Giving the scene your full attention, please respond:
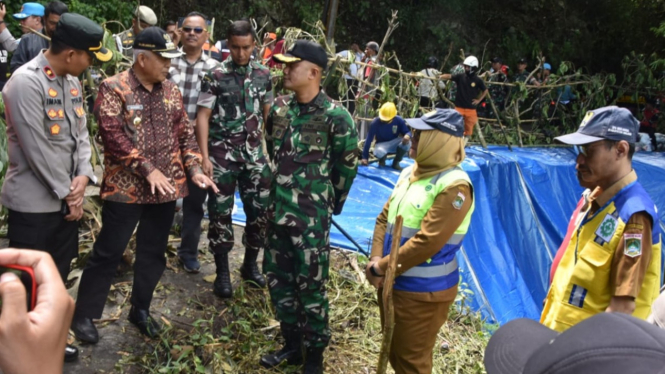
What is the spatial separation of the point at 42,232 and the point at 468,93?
7870 millimetres

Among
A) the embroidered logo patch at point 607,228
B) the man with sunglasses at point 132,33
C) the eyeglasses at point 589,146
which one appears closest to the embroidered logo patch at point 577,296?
the embroidered logo patch at point 607,228

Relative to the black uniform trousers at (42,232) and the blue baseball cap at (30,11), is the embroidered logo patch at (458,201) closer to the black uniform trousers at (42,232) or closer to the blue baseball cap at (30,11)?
the black uniform trousers at (42,232)

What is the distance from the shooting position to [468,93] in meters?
9.80

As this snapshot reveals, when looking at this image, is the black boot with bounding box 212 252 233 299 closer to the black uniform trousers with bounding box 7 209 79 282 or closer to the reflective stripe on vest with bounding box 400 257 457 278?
the black uniform trousers with bounding box 7 209 79 282

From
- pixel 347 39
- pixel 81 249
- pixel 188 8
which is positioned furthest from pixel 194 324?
pixel 347 39

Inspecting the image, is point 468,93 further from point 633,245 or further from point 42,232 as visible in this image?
point 42,232

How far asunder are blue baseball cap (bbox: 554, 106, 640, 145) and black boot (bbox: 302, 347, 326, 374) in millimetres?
1814

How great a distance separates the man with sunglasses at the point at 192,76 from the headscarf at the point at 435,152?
5.85 ft

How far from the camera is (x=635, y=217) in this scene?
2.32 m

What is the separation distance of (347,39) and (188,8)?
4.32 m

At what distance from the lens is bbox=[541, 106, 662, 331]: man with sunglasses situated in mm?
2320

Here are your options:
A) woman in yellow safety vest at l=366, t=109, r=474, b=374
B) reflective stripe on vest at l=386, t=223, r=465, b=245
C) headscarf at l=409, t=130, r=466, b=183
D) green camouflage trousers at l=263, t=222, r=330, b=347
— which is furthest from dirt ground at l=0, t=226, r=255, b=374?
headscarf at l=409, t=130, r=466, b=183

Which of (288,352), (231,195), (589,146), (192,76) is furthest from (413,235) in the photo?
(192,76)

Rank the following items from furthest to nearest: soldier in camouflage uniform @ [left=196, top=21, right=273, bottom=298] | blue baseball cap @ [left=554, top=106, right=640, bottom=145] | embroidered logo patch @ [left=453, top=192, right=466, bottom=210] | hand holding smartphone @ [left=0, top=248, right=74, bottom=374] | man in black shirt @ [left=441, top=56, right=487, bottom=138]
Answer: man in black shirt @ [left=441, top=56, right=487, bottom=138] → soldier in camouflage uniform @ [left=196, top=21, right=273, bottom=298] → embroidered logo patch @ [left=453, top=192, right=466, bottom=210] → blue baseball cap @ [left=554, top=106, right=640, bottom=145] → hand holding smartphone @ [left=0, top=248, right=74, bottom=374]
